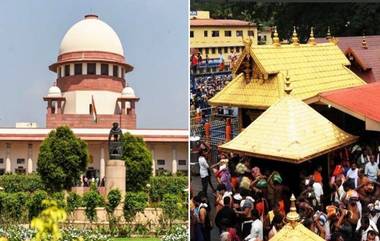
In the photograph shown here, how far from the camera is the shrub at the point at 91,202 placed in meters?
4.38

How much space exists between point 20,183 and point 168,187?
1023 mm

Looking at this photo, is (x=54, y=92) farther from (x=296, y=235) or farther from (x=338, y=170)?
(x=296, y=235)

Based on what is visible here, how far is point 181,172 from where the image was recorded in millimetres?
4445

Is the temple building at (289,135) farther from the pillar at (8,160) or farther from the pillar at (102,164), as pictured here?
the pillar at (8,160)

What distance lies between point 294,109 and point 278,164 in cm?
30

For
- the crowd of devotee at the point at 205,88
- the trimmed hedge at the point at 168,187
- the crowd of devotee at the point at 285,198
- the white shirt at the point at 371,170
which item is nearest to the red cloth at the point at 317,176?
the crowd of devotee at the point at 285,198

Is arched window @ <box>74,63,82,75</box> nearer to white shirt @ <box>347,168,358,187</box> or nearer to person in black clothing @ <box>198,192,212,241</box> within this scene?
person in black clothing @ <box>198,192,212,241</box>

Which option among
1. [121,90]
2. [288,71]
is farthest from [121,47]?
[288,71]

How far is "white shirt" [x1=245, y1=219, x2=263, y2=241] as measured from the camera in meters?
3.46

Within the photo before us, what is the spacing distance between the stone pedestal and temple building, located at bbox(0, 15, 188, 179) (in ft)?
0.30

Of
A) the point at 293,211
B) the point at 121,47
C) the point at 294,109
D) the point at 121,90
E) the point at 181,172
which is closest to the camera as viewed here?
the point at 293,211

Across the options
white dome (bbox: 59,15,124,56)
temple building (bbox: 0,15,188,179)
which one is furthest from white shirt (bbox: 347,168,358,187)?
white dome (bbox: 59,15,124,56)

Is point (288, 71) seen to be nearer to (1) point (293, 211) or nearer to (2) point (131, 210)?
(1) point (293, 211)

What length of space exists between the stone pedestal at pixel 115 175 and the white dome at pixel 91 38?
81 cm
